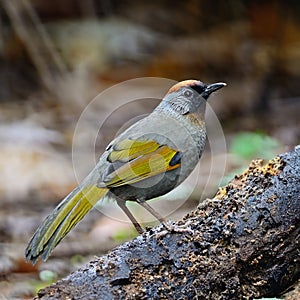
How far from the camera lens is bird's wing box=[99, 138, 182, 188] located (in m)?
3.35

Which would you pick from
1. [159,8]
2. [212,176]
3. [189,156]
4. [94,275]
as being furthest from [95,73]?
[94,275]

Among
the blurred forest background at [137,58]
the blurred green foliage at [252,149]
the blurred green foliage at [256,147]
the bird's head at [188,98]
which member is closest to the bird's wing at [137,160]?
the bird's head at [188,98]

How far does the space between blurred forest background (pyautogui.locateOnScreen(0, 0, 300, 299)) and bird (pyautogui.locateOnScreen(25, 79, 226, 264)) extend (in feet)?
12.8

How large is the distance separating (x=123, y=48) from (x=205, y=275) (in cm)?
743

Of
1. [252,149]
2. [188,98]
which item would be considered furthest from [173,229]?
[252,149]

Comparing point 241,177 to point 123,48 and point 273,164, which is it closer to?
point 273,164

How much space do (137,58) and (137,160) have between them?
6.62 metres

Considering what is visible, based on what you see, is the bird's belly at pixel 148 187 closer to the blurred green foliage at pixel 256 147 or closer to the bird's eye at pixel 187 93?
the bird's eye at pixel 187 93

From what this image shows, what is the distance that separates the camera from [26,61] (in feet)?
33.7

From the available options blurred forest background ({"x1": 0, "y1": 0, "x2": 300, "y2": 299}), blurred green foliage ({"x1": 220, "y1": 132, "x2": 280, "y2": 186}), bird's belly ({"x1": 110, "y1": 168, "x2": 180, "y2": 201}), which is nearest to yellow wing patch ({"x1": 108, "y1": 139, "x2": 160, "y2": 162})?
bird's belly ({"x1": 110, "y1": 168, "x2": 180, "y2": 201})

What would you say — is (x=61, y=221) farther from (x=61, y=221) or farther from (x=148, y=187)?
(x=148, y=187)

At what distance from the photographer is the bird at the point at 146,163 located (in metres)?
3.18

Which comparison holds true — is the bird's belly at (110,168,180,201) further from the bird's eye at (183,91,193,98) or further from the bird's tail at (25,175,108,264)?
the bird's eye at (183,91,193,98)

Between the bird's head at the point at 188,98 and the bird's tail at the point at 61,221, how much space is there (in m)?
0.65
